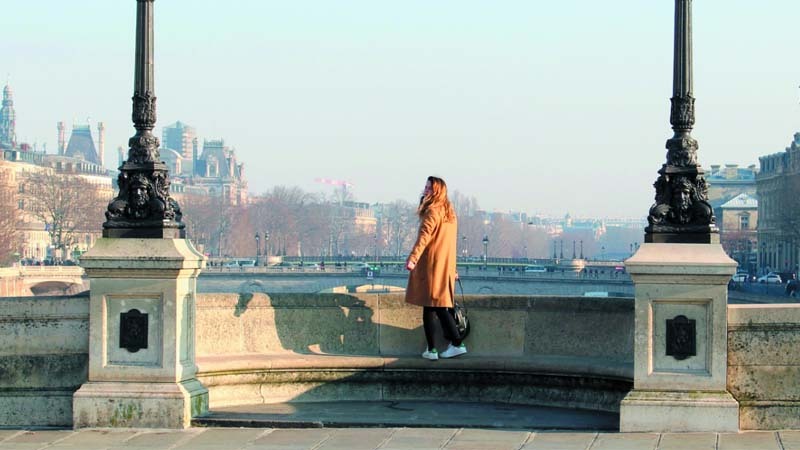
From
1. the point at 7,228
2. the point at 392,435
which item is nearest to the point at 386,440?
the point at 392,435

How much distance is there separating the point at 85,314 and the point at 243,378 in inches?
66.2

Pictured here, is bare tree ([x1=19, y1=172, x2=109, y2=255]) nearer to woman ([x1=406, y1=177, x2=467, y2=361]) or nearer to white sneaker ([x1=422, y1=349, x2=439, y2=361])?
white sneaker ([x1=422, y1=349, x2=439, y2=361])

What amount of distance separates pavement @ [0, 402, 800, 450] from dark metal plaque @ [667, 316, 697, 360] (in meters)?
0.70

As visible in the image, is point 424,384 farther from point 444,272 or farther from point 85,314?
point 85,314

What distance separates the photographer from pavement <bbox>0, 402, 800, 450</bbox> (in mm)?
13062

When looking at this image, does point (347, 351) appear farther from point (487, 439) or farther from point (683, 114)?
point (683, 114)

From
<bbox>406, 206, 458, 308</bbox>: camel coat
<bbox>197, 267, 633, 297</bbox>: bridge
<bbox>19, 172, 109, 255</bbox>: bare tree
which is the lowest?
<bbox>197, 267, 633, 297</bbox>: bridge

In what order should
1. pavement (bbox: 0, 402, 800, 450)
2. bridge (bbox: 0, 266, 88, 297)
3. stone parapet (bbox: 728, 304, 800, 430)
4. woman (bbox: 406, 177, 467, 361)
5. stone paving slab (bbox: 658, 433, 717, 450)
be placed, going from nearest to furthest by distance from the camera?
stone paving slab (bbox: 658, 433, 717, 450) < pavement (bbox: 0, 402, 800, 450) < stone parapet (bbox: 728, 304, 800, 430) < woman (bbox: 406, 177, 467, 361) < bridge (bbox: 0, 266, 88, 297)

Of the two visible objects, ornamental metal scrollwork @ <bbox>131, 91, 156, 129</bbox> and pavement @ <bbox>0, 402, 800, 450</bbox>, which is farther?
ornamental metal scrollwork @ <bbox>131, 91, 156, 129</bbox>

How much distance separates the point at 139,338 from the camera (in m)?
14.4

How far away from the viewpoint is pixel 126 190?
14.6 m

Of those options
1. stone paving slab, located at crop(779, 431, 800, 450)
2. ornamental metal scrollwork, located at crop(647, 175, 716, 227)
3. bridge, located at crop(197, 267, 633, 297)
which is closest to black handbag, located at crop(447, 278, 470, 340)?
ornamental metal scrollwork, located at crop(647, 175, 716, 227)

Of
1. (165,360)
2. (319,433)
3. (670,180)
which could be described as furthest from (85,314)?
(670,180)

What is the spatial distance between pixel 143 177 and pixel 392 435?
10.4 feet
